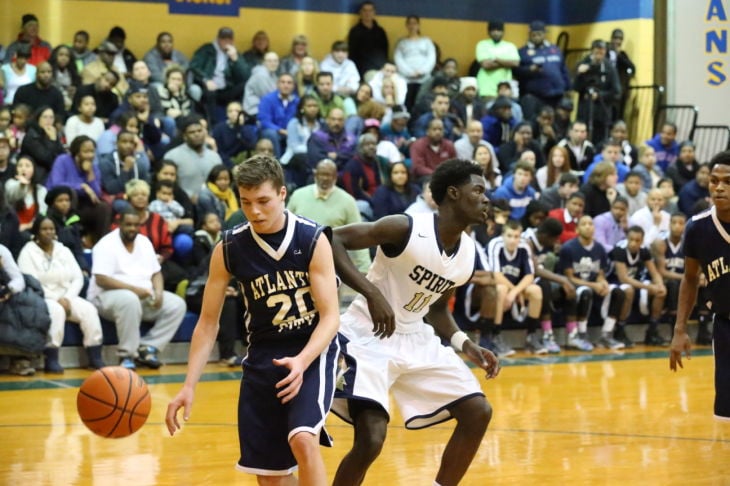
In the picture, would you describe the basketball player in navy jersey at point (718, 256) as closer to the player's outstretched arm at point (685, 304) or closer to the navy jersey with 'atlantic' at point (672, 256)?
the player's outstretched arm at point (685, 304)

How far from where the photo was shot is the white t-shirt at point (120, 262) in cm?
1033

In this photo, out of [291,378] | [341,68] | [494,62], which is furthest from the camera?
[494,62]

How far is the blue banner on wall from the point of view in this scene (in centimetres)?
1628

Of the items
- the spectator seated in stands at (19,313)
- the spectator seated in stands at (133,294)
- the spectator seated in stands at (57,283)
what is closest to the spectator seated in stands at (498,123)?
the spectator seated in stands at (133,294)

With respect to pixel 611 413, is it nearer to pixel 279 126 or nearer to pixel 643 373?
pixel 643 373

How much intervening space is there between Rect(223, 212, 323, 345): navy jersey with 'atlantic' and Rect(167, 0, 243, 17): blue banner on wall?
40.0ft

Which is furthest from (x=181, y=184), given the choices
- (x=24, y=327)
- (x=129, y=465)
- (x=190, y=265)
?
(x=129, y=465)

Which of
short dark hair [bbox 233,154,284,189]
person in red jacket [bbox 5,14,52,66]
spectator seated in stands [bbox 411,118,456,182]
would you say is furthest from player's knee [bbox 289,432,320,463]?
person in red jacket [bbox 5,14,52,66]

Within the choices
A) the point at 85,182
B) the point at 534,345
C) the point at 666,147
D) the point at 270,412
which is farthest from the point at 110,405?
the point at 666,147

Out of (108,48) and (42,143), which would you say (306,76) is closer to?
(108,48)

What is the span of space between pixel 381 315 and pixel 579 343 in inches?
293

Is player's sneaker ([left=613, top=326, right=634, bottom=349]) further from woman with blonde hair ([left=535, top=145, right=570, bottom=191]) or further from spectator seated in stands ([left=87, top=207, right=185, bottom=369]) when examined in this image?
spectator seated in stands ([left=87, top=207, right=185, bottom=369])

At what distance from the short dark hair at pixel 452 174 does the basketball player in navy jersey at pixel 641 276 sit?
287 inches

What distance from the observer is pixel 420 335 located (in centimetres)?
550
